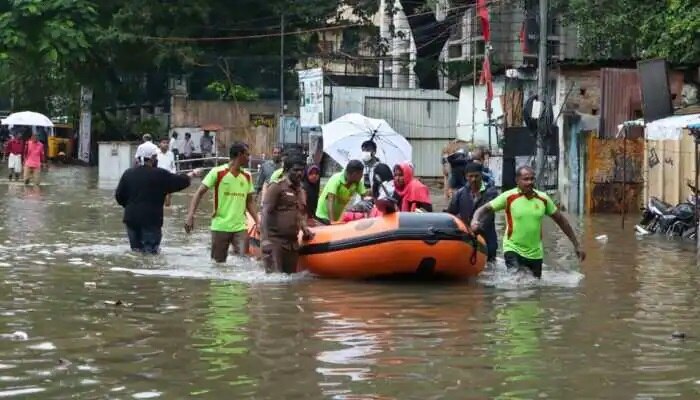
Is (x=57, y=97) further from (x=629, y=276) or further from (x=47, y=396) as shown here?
(x=47, y=396)

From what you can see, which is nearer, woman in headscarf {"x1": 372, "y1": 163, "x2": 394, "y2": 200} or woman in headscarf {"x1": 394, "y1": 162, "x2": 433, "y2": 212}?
woman in headscarf {"x1": 394, "y1": 162, "x2": 433, "y2": 212}

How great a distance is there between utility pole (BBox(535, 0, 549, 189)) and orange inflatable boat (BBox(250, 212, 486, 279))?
1279 centimetres

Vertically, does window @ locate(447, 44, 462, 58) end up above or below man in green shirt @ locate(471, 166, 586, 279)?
above

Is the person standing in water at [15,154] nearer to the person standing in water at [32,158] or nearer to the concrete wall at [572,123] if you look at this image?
the person standing in water at [32,158]

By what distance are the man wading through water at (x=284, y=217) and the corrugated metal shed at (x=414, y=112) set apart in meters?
27.2

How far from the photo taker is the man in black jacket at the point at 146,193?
1420 centimetres

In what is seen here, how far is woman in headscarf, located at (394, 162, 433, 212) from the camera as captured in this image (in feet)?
45.0

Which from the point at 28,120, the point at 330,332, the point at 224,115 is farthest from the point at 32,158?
the point at 330,332

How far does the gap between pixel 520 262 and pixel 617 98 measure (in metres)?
13.3

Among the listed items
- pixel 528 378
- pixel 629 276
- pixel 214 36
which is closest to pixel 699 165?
pixel 629 276

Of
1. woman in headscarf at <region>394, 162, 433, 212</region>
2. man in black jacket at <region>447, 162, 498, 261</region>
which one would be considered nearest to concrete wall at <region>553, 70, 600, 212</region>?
woman in headscarf at <region>394, 162, 433, 212</region>

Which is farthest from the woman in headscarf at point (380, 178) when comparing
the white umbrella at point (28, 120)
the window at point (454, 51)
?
the window at point (454, 51)

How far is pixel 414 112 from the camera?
1603 inches

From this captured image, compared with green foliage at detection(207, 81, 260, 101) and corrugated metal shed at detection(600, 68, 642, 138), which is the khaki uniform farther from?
green foliage at detection(207, 81, 260, 101)
